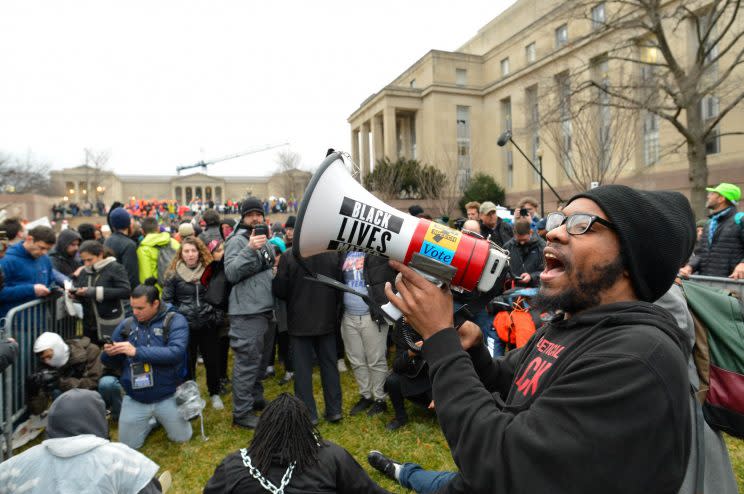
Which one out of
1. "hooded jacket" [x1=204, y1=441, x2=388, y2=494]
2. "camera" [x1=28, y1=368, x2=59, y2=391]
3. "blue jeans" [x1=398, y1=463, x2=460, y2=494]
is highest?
"hooded jacket" [x1=204, y1=441, x2=388, y2=494]

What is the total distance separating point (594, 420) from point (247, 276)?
165 inches

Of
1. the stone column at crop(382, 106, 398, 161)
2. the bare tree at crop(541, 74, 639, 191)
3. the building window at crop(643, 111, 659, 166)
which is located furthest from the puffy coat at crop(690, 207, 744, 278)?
the stone column at crop(382, 106, 398, 161)

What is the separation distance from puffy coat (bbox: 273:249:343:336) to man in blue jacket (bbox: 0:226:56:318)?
2.72 metres

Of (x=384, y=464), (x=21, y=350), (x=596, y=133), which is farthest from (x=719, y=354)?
(x=596, y=133)

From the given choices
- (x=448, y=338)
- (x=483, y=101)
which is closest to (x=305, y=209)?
(x=448, y=338)

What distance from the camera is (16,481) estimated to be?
2.26 metres

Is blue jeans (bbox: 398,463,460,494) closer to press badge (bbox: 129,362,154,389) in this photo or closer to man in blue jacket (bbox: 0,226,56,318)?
press badge (bbox: 129,362,154,389)

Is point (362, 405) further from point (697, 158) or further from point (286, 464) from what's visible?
point (697, 158)

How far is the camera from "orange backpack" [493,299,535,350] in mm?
4448

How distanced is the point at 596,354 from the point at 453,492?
2.70 feet

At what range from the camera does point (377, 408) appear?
5.16 metres

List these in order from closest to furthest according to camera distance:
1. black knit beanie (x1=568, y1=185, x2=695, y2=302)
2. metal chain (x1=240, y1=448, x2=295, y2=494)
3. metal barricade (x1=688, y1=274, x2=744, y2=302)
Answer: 1. black knit beanie (x1=568, y1=185, x2=695, y2=302)
2. metal chain (x1=240, y1=448, x2=295, y2=494)
3. metal barricade (x1=688, y1=274, x2=744, y2=302)

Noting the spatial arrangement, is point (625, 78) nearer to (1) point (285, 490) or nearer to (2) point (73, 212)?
(1) point (285, 490)

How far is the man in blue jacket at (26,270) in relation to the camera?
4.79m
